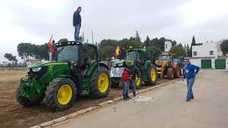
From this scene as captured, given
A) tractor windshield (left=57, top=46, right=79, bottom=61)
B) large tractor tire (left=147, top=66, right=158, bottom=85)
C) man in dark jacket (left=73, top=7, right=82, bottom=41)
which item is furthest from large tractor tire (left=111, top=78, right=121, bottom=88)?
tractor windshield (left=57, top=46, right=79, bottom=61)

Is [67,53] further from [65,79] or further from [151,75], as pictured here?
[151,75]

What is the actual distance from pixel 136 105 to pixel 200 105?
239 cm

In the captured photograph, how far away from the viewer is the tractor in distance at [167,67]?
29.8 m

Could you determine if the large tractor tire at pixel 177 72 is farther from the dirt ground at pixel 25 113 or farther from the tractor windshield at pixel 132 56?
the dirt ground at pixel 25 113

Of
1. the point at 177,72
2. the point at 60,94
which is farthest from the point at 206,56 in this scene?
the point at 60,94

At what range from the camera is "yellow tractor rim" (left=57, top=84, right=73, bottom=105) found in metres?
12.9

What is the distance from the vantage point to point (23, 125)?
10.8 metres

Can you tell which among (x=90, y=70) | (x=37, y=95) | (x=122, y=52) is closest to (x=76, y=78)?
(x=90, y=70)

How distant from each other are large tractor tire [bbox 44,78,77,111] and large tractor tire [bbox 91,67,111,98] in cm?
164

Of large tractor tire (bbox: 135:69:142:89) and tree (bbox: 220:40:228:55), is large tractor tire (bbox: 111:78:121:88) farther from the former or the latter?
tree (bbox: 220:40:228:55)

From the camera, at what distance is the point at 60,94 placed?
511 inches

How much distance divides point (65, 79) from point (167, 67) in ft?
59.7

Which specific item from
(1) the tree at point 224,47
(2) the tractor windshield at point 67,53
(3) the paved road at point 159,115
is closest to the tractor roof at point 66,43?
(2) the tractor windshield at point 67,53

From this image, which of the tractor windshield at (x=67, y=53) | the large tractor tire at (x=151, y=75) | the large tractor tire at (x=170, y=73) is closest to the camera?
the tractor windshield at (x=67, y=53)
